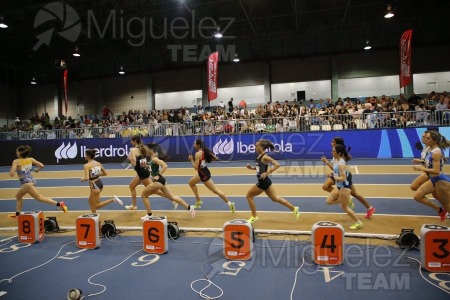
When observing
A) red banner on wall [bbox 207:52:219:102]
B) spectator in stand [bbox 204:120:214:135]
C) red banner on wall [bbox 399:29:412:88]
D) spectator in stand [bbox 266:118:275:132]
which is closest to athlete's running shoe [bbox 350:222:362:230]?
spectator in stand [bbox 266:118:275:132]

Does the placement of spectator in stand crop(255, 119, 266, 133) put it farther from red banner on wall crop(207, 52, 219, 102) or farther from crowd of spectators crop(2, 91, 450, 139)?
red banner on wall crop(207, 52, 219, 102)

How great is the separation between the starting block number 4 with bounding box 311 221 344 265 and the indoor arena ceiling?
20.6 metres

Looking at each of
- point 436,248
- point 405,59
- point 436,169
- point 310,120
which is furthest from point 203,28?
point 436,248

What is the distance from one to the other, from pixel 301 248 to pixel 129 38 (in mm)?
29235

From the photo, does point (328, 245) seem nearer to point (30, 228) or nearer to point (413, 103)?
point (30, 228)

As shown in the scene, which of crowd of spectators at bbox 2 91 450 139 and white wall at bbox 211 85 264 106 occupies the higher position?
white wall at bbox 211 85 264 106

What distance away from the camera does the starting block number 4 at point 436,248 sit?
4.70m

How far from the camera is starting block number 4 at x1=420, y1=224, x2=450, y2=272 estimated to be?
470 cm

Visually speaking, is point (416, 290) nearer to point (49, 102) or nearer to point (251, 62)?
point (251, 62)

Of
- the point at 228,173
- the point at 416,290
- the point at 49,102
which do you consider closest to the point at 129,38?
the point at 49,102

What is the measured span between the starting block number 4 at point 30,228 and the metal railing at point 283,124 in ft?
43.6

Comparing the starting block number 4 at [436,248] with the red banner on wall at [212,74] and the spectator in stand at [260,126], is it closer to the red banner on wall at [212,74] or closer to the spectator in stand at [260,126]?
the spectator in stand at [260,126]

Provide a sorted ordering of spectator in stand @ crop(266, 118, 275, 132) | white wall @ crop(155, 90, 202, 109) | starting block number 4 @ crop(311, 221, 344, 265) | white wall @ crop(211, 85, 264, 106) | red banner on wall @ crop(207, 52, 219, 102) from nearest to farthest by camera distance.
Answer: starting block number 4 @ crop(311, 221, 344, 265) < spectator in stand @ crop(266, 118, 275, 132) < red banner on wall @ crop(207, 52, 219, 102) < white wall @ crop(211, 85, 264, 106) < white wall @ crop(155, 90, 202, 109)

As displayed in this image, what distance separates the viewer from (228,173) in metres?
15.6
